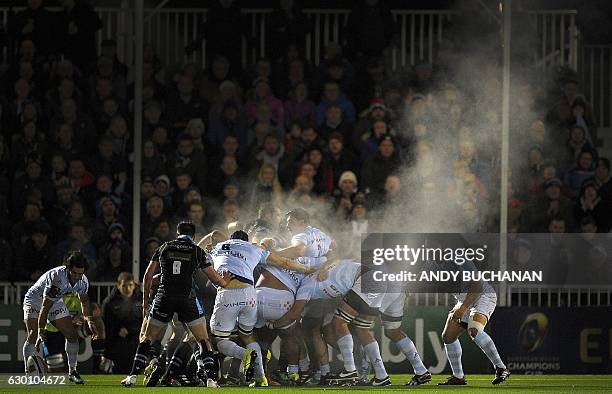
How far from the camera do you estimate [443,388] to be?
20.6 m

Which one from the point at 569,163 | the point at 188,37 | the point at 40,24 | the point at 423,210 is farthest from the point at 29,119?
the point at 569,163

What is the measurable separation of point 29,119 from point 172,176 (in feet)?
7.90

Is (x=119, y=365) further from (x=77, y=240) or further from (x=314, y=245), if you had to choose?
(x=314, y=245)

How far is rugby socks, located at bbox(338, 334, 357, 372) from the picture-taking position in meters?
21.4

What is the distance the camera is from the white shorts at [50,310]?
21.9 metres

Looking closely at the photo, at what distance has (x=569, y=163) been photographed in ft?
83.0

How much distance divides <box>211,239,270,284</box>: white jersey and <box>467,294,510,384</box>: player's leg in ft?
9.64

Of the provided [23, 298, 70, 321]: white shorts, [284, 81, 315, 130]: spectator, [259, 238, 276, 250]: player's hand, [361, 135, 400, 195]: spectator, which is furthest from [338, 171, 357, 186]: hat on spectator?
[23, 298, 70, 321]: white shorts

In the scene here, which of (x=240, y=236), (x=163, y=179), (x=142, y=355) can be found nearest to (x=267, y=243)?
(x=240, y=236)

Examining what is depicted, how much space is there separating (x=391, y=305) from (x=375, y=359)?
34.9 inches

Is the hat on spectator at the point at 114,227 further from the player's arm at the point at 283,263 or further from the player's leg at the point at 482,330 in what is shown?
the player's leg at the point at 482,330

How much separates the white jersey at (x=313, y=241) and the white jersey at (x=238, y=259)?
892mm

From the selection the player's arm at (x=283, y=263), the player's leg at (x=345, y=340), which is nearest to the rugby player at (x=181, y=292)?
the player's arm at (x=283, y=263)

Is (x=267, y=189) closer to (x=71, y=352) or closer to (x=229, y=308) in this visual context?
(x=71, y=352)
